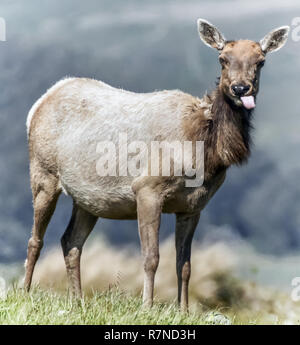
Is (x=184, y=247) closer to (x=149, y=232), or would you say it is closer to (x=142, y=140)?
(x=149, y=232)

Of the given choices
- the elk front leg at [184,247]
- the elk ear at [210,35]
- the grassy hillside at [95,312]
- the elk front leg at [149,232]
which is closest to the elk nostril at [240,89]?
the elk ear at [210,35]

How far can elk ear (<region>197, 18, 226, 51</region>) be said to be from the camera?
8438 millimetres

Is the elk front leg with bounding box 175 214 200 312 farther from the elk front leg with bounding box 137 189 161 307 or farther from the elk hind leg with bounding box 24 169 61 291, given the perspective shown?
the elk hind leg with bounding box 24 169 61 291

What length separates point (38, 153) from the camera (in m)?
9.67

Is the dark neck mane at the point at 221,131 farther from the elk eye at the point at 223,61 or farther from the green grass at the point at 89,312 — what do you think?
the green grass at the point at 89,312

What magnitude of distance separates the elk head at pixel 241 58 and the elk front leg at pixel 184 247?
165cm

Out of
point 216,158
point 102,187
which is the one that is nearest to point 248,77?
point 216,158

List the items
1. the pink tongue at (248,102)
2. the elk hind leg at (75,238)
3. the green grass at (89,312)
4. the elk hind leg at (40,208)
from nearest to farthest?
the green grass at (89,312) < the pink tongue at (248,102) < the elk hind leg at (40,208) < the elk hind leg at (75,238)

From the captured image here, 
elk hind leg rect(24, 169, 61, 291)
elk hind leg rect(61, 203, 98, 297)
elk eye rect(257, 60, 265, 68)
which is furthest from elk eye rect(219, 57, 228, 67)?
elk hind leg rect(61, 203, 98, 297)

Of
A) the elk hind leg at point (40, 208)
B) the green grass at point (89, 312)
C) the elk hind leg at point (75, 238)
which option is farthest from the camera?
the elk hind leg at point (75, 238)

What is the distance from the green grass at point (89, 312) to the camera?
7504 mm

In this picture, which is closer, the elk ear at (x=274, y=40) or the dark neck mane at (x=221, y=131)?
the dark neck mane at (x=221, y=131)
